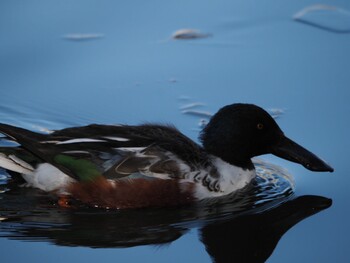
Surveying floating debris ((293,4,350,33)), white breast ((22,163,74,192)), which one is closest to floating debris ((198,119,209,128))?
white breast ((22,163,74,192))

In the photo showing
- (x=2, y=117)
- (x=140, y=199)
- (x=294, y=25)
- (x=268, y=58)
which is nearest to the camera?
(x=140, y=199)

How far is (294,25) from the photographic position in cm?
1087

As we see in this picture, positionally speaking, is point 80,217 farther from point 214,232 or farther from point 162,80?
point 162,80

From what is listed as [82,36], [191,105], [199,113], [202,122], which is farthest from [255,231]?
[82,36]

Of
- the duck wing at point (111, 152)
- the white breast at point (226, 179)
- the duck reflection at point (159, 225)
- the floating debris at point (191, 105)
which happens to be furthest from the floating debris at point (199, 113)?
the duck reflection at point (159, 225)

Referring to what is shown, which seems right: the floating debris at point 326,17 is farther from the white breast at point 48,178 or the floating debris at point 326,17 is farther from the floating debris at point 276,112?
the white breast at point 48,178

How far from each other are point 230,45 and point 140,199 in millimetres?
3250

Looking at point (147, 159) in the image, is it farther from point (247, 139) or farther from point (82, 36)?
point (82, 36)

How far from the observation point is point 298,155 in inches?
322

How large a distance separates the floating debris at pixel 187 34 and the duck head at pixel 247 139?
8.69 ft

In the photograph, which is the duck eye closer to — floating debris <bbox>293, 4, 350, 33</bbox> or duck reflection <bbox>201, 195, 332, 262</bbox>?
duck reflection <bbox>201, 195, 332, 262</bbox>

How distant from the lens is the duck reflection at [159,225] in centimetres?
713

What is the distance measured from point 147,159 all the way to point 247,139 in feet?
3.19

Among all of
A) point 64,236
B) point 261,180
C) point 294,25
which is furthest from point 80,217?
point 294,25
